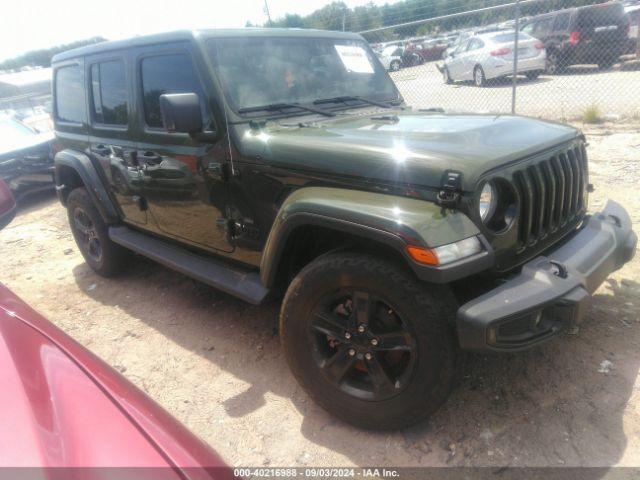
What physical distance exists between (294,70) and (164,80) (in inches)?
34.4

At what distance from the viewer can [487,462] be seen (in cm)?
220

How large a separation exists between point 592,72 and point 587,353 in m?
12.6

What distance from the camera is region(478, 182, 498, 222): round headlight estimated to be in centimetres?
213

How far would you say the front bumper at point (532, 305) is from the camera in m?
1.94

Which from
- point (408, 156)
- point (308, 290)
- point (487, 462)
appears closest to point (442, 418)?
point (487, 462)

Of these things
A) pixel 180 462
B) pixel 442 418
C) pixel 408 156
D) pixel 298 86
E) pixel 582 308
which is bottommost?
pixel 442 418

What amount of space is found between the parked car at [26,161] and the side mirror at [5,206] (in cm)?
573

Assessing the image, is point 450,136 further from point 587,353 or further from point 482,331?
point 587,353

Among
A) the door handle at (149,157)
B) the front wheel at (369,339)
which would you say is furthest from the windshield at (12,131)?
the front wheel at (369,339)

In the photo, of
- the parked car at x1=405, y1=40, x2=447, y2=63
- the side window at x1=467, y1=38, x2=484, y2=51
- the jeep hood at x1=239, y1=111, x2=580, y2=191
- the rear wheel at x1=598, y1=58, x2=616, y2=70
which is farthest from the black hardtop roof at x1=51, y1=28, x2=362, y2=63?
the parked car at x1=405, y1=40, x2=447, y2=63

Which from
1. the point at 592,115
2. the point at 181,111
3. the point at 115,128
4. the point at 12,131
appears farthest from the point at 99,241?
the point at 592,115

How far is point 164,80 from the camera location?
10.6ft

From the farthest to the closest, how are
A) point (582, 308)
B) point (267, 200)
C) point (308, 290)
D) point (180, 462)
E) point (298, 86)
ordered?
1. point (298, 86)
2. point (267, 200)
3. point (308, 290)
4. point (582, 308)
5. point (180, 462)

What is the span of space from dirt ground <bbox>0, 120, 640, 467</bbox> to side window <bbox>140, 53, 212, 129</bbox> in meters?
1.50
